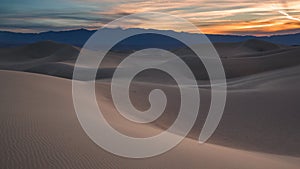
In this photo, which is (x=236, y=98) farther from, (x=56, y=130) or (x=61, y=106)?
(x=56, y=130)

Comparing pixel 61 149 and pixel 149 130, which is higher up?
pixel 149 130

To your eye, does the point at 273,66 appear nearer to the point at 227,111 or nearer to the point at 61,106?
the point at 227,111

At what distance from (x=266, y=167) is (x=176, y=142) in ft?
7.20

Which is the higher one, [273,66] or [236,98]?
[273,66]

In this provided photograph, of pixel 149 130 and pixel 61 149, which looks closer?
pixel 61 149

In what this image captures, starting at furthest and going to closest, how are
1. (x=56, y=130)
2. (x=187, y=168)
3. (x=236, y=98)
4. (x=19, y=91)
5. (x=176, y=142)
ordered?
(x=236, y=98), (x=19, y=91), (x=176, y=142), (x=56, y=130), (x=187, y=168)

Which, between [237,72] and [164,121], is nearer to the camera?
[164,121]

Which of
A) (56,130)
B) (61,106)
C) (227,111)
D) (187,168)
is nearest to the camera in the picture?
(187,168)

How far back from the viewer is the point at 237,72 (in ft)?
125

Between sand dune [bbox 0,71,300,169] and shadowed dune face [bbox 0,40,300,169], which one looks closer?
sand dune [bbox 0,71,300,169]

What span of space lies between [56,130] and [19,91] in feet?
Answer: 15.3

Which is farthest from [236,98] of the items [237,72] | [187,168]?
[237,72]

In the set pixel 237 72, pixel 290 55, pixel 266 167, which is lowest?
pixel 266 167

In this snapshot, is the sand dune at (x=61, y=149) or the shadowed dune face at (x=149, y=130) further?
the shadowed dune face at (x=149, y=130)
